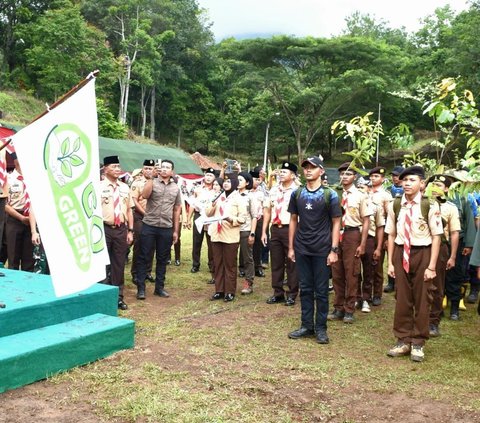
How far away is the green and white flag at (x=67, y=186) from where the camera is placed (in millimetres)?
3820

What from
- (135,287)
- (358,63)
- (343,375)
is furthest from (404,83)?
(343,375)

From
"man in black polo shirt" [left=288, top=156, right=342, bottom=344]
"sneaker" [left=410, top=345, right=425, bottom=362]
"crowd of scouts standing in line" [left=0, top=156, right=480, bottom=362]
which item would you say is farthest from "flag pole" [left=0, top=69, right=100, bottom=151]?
"sneaker" [left=410, top=345, right=425, bottom=362]

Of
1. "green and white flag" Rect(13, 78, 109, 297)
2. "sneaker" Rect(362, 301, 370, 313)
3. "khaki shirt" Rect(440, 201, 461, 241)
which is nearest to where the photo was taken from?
"green and white flag" Rect(13, 78, 109, 297)

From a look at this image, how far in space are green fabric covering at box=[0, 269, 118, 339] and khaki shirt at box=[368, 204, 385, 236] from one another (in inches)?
139

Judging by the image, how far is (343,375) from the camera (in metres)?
4.49

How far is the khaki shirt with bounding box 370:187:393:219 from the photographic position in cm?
719

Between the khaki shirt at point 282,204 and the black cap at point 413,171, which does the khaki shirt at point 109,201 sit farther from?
the black cap at point 413,171

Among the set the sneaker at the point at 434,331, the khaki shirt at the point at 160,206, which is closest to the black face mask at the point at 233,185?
the khaki shirt at the point at 160,206

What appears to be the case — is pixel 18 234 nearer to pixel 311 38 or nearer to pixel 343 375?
pixel 343 375

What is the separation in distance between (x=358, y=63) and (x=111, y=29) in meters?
19.3

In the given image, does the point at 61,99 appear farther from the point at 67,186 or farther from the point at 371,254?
the point at 371,254

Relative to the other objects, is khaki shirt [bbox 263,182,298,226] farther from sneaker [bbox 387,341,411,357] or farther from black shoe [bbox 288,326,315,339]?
sneaker [bbox 387,341,411,357]

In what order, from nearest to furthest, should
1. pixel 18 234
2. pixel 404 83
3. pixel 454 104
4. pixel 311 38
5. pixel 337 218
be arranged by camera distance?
pixel 454 104, pixel 337 218, pixel 18 234, pixel 311 38, pixel 404 83

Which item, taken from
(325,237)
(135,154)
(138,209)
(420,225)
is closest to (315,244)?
(325,237)
